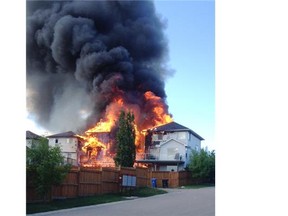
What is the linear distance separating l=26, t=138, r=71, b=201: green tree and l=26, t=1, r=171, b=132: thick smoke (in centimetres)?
38

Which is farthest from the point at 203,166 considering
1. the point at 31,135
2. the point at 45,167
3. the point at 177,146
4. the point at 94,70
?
the point at 31,135

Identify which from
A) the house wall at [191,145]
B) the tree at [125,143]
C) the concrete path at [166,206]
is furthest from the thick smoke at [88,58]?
the concrete path at [166,206]

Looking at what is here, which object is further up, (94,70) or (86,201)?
(94,70)

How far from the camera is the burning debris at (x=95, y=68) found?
585cm

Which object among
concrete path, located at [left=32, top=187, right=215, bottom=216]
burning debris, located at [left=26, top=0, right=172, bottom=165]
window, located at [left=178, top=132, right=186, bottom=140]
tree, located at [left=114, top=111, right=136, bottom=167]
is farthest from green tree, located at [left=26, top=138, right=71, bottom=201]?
window, located at [left=178, top=132, right=186, bottom=140]

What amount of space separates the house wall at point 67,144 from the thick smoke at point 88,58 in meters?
0.19

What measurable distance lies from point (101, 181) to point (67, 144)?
27.8 inches

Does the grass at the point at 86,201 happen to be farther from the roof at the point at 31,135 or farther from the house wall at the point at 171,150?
the roof at the point at 31,135

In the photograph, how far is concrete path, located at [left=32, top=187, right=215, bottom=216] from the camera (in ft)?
17.1

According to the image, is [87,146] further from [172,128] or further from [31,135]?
[172,128]

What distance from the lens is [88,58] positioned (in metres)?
6.32
